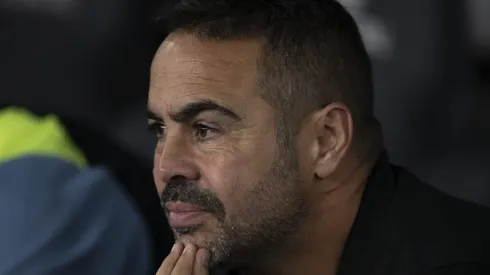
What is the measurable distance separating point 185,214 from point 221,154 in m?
0.07

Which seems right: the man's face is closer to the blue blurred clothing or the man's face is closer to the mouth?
the mouth

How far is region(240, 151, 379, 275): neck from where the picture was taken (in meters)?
0.86

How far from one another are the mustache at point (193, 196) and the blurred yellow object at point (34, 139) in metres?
0.24

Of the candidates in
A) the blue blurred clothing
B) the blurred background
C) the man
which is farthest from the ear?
the blurred background

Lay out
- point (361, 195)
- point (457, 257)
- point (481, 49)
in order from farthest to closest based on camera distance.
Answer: point (481, 49) < point (361, 195) < point (457, 257)

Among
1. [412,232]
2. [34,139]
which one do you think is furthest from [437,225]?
[34,139]

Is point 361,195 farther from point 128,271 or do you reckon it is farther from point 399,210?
point 128,271

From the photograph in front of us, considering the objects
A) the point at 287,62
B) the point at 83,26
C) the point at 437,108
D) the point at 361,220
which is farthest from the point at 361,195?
the point at 83,26

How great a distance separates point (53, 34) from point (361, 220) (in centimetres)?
77

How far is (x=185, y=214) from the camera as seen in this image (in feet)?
2.60

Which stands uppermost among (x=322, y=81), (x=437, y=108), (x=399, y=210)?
(x=322, y=81)

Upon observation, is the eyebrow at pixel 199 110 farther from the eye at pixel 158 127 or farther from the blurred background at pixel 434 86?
the blurred background at pixel 434 86

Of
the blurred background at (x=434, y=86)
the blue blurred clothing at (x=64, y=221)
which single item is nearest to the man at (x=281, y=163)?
the blue blurred clothing at (x=64, y=221)

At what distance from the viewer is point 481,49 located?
1251mm
